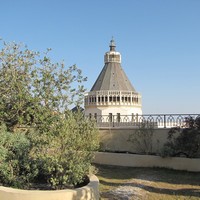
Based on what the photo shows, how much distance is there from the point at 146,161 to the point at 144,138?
1609 mm

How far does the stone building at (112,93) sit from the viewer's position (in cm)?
5859

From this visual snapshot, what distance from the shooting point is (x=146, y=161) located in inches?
449

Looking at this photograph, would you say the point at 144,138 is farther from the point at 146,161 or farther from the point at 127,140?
the point at 146,161

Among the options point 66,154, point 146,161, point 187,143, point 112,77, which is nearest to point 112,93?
point 112,77

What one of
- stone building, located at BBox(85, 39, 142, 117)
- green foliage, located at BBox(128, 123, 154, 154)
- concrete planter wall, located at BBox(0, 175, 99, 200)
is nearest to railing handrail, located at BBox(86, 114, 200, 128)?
green foliage, located at BBox(128, 123, 154, 154)

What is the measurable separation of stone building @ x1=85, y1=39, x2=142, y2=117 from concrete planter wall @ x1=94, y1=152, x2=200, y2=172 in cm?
4383

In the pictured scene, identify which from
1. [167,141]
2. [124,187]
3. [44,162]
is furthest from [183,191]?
[167,141]

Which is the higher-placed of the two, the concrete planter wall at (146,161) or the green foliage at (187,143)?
the green foliage at (187,143)

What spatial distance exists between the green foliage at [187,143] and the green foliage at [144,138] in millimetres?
1264

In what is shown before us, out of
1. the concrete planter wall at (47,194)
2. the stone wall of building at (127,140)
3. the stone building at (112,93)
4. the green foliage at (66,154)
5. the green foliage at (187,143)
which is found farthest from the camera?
the stone building at (112,93)

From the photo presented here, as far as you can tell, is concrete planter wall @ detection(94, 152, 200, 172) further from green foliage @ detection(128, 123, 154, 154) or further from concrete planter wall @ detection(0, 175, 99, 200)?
concrete planter wall @ detection(0, 175, 99, 200)

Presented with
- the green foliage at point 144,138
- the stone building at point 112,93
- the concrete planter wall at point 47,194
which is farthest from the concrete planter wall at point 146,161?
the stone building at point 112,93

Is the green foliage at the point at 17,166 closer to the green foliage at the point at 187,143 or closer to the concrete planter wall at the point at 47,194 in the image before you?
the concrete planter wall at the point at 47,194

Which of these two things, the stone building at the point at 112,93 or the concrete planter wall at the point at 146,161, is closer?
the concrete planter wall at the point at 146,161
